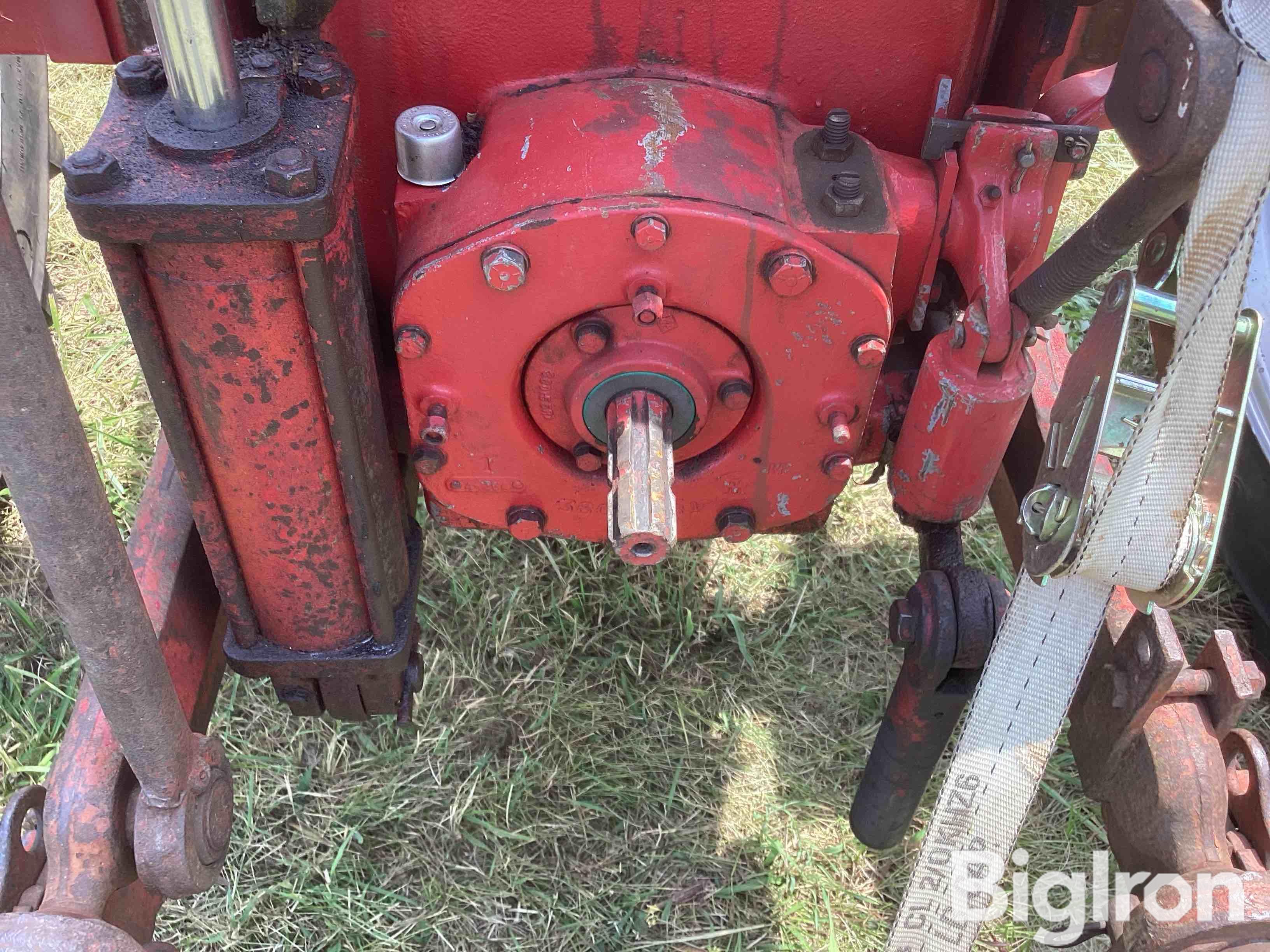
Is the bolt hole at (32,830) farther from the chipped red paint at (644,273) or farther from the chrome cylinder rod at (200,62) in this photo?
the chrome cylinder rod at (200,62)

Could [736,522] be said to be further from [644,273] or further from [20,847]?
[20,847]

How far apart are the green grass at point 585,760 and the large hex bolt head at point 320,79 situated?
132 cm

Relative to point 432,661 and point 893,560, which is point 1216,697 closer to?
point 893,560

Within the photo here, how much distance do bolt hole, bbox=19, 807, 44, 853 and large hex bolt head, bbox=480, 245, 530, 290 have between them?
737 mm

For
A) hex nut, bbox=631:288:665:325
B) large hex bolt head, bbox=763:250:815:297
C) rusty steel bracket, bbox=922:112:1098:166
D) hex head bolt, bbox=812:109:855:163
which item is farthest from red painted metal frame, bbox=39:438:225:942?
rusty steel bracket, bbox=922:112:1098:166

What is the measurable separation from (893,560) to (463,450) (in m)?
1.38

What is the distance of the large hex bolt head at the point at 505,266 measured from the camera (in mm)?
1074

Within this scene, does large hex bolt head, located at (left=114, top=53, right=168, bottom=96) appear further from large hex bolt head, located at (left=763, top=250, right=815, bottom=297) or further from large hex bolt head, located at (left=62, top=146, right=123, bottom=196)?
large hex bolt head, located at (left=763, top=250, right=815, bottom=297)

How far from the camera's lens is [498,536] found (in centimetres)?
235

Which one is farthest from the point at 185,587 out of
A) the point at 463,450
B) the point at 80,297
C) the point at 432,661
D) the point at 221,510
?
the point at 80,297

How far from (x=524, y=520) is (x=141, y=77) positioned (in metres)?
0.66

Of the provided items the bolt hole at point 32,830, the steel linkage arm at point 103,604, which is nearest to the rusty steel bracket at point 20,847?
the bolt hole at point 32,830

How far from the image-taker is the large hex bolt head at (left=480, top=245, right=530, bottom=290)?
107 centimetres

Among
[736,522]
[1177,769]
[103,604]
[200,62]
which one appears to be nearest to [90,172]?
[200,62]
